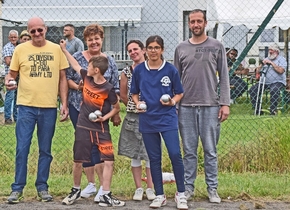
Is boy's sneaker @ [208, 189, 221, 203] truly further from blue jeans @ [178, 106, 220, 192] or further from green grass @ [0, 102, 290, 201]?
green grass @ [0, 102, 290, 201]

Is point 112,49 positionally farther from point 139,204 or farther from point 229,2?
point 139,204

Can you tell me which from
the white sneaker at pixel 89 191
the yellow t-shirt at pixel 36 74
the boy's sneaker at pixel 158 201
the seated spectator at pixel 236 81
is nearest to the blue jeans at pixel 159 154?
the boy's sneaker at pixel 158 201

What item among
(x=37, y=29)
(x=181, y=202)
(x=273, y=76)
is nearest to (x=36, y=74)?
(x=37, y=29)

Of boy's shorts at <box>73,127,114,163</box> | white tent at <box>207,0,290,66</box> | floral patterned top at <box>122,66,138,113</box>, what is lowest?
boy's shorts at <box>73,127,114,163</box>

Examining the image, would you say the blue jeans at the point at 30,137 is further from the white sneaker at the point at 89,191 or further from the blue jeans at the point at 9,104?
the blue jeans at the point at 9,104

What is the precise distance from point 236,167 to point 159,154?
7.06 ft

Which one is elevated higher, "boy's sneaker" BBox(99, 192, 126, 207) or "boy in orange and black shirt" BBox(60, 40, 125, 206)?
"boy in orange and black shirt" BBox(60, 40, 125, 206)

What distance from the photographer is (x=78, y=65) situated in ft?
22.4

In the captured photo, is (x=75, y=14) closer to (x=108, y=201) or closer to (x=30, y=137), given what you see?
(x=30, y=137)

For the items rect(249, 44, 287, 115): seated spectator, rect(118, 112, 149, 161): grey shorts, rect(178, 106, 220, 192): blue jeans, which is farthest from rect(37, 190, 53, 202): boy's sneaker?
rect(249, 44, 287, 115): seated spectator

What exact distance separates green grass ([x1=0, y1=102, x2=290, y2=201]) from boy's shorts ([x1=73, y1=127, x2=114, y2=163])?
659mm

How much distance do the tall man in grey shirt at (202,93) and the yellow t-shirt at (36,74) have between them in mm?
1313

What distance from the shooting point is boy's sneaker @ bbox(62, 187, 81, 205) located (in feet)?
22.0

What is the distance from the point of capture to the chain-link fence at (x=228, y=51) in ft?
27.7
